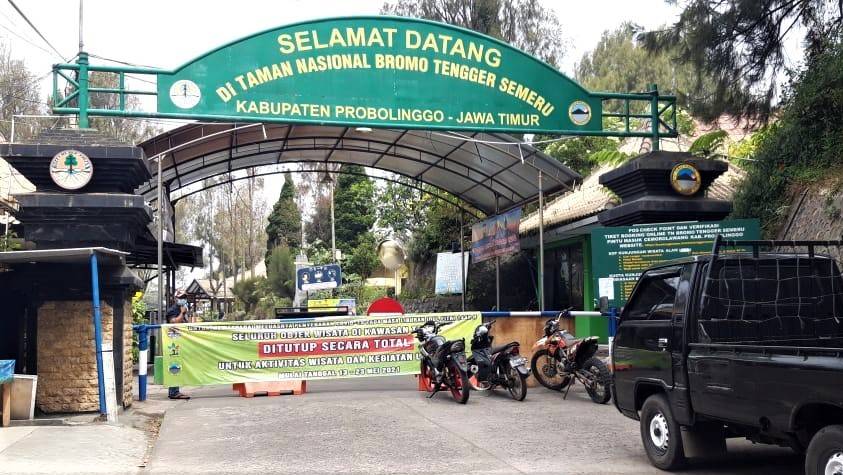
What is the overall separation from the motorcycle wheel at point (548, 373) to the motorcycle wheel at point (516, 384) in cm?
78

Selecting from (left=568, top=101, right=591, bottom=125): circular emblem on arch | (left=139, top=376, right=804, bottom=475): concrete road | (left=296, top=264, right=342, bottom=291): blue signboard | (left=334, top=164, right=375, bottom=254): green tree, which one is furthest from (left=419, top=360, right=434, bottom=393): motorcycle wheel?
(left=334, top=164, right=375, bottom=254): green tree

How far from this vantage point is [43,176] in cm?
1042

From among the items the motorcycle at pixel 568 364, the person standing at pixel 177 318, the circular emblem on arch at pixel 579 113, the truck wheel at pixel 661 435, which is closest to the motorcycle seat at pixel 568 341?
the motorcycle at pixel 568 364

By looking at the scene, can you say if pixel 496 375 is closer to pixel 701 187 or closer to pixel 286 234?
pixel 701 187

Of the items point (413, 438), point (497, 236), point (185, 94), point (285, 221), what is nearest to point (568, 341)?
point (413, 438)

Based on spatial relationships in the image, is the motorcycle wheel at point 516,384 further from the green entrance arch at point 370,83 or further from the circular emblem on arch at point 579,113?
the circular emblem on arch at point 579,113

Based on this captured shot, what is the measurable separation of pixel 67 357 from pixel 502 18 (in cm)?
2907

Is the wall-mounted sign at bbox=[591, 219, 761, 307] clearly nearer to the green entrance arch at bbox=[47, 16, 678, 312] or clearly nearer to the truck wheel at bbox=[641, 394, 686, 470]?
the green entrance arch at bbox=[47, 16, 678, 312]

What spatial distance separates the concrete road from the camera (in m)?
7.20

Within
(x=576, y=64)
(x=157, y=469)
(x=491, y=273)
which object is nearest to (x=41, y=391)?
(x=157, y=469)

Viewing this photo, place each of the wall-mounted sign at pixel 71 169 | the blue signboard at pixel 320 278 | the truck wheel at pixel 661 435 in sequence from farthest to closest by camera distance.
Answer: the blue signboard at pixel 320 278 → the wall-mounted sign at pixel 71 169 → the truck wheel at pixel 661 435

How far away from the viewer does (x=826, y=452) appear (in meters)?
5.08

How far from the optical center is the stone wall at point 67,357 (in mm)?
10203

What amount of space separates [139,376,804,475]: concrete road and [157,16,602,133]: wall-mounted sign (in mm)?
4095
